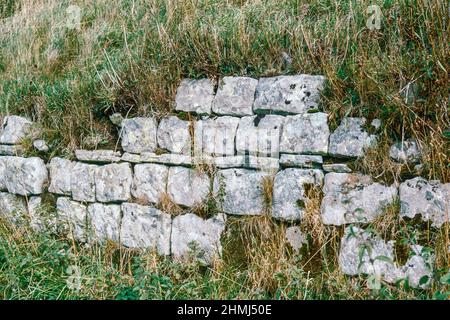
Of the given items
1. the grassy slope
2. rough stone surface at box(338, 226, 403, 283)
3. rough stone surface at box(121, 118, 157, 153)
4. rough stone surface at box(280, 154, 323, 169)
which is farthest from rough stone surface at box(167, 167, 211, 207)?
rough stone surface at box(338, 226, 403, 283)

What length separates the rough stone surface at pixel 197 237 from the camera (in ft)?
13.6

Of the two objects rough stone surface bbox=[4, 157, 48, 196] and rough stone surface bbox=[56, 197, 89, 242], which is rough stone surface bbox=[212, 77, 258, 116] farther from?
rough stone surface bbox=[4, 157, 48, 196]

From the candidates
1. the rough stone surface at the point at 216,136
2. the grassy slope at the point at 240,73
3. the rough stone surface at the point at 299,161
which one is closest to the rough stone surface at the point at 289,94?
the grassy slope at the point at 240,73

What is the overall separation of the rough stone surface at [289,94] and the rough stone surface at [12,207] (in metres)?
2.46

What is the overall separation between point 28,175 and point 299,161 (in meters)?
2.62

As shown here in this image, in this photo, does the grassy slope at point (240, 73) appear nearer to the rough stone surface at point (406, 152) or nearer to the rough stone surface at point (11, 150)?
the rough stone surface at point (406, 152)

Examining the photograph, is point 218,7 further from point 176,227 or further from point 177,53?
point 176,227

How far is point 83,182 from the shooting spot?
15.3 feet

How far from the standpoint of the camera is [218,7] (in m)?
5.47

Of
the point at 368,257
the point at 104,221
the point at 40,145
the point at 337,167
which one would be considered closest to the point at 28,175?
the point at 40,145

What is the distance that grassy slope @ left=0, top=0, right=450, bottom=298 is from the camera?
368 centimetres

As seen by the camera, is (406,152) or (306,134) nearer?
(406,152)

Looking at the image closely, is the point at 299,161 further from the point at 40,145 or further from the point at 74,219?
the point at 40,145

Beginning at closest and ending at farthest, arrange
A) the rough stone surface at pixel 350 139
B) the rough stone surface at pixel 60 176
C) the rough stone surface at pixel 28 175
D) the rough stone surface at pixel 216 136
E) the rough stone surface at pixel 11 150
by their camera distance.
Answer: the rough stone surface at pixel 350 139 < the rough stone surface at pixel 216 136 < the rough stone surface at pixel 60 176 < the rough stone surface at pixel 28 175 < the rough stone surface at pixel 11 150
